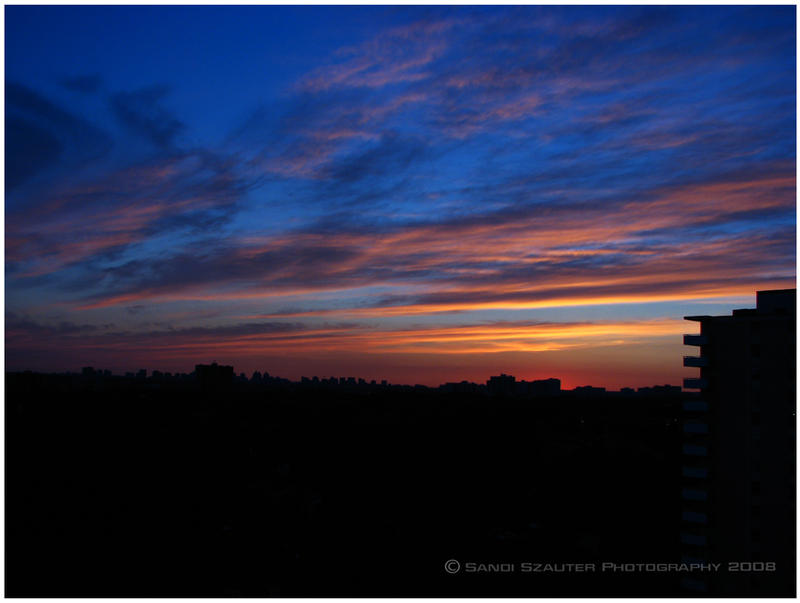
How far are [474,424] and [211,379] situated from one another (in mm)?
80650

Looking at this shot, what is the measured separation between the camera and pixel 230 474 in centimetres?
8281

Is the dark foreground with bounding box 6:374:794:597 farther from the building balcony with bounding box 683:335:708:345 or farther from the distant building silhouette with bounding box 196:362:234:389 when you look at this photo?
the distant building silhouette with bounding box 196:362:234:389

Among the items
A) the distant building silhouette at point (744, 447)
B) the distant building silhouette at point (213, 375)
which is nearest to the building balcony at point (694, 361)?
the distant building silhouette at point (744, 447)

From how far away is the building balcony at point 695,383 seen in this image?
113 feet

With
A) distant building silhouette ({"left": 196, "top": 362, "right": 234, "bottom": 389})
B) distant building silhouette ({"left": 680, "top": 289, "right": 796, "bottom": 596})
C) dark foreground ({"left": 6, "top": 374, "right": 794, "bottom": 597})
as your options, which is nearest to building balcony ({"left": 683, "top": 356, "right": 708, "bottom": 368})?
distant building silhouette ({"left": 680, "top": 289, "right": 796, "bottom": 596})

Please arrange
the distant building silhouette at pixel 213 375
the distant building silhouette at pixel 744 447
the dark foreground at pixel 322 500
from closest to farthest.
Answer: the distant building silhouette at pixel 744 447 → the dark foreground at pixel 322 500 → the distant building silhouette at pixel 213 375

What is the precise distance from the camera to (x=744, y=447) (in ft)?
109

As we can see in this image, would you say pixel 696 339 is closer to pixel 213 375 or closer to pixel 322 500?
pixel 322 500

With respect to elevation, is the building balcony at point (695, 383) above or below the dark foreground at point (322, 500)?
above

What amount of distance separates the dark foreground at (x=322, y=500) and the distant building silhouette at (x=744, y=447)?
4235 mm

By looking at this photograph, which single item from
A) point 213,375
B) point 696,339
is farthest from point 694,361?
point 213,375

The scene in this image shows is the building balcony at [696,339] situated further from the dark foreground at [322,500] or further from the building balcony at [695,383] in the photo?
the dark foreground at [322,500]

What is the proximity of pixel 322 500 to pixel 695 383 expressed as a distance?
166 ft

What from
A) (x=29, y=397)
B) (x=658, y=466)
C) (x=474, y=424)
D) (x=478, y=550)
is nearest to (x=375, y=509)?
(x=478, y=550)
